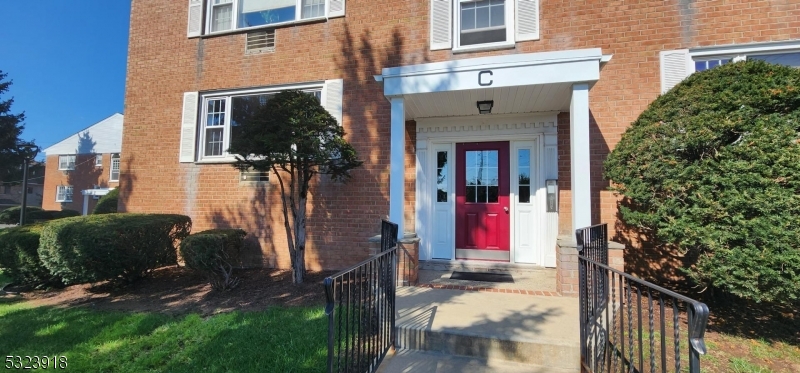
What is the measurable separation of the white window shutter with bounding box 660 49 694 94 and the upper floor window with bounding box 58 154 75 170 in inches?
1585

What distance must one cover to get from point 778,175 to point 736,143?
0.45m

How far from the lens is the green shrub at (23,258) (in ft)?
18.3

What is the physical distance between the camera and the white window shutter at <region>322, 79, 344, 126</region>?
621cm

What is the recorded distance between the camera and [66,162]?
98.1 ft

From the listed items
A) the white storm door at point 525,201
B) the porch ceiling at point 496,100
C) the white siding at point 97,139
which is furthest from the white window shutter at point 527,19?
the white siding at point 97,139

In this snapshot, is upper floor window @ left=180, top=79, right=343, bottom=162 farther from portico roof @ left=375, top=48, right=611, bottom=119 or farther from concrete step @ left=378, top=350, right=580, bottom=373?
concrete step @ left=378, top=350, right=580, bottom=373

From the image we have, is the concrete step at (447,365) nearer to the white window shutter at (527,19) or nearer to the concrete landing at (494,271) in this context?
the concrete landing at (494,271)

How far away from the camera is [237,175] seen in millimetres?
6695

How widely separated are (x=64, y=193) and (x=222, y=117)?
34.4 meters

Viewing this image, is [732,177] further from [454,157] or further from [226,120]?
[226,120]

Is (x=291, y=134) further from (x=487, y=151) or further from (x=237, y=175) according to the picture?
(x=487, y=151)

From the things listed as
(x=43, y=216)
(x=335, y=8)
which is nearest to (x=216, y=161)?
(x=335, y=8)

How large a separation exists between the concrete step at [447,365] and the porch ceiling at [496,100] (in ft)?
10.4

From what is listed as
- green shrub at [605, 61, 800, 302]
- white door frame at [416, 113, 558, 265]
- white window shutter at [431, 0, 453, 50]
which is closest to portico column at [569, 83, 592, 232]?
green shrub at [605, 61, 800, 302]
